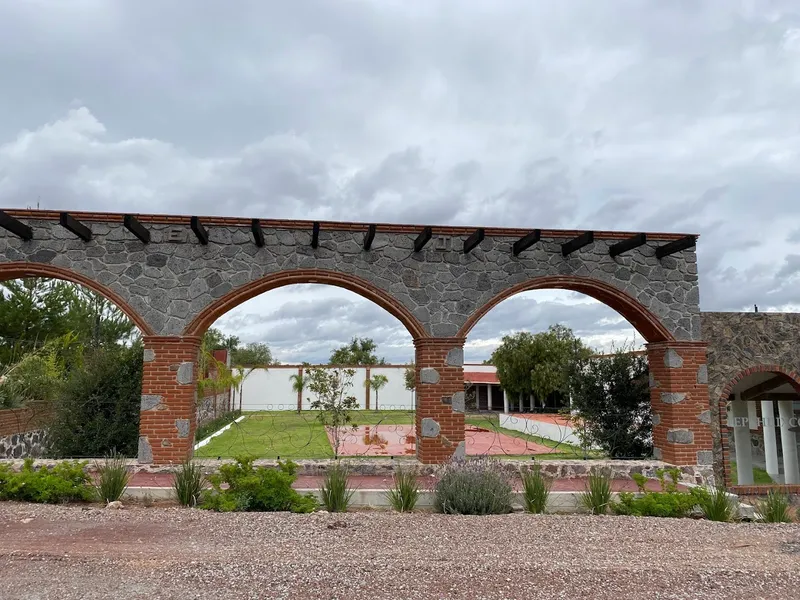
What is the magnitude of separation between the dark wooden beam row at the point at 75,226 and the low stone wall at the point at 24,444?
519 cm

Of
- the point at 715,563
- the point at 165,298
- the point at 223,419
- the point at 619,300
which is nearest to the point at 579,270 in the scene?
the point at 619,300

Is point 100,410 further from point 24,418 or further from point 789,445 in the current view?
point 789,445

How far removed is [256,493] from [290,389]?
28.3 meters

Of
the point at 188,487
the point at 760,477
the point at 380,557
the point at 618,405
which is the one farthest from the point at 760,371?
the point at 188,487

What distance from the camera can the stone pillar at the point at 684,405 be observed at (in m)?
9.48

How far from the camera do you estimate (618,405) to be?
1122cm

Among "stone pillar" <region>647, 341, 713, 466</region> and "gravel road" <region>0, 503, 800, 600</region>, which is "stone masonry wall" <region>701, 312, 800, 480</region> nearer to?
"stone pillar" <region>647, 341, 713, 466</region>

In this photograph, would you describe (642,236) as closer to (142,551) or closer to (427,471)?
(427,471)

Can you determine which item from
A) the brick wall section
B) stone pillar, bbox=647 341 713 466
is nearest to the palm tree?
the brick wall section

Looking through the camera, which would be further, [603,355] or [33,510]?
[603,355]

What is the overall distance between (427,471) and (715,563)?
468 cm

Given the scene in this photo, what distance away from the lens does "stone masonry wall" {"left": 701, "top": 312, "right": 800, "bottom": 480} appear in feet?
33.4

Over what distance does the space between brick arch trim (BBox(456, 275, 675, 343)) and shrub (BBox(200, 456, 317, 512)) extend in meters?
3.81

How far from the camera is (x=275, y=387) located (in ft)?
113
